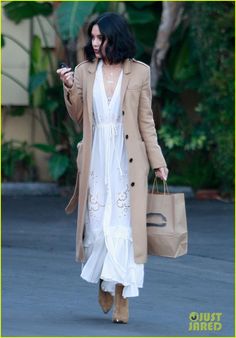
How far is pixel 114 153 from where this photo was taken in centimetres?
727

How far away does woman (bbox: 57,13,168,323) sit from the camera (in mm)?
7203

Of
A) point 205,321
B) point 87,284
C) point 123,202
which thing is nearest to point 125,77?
point 123,202

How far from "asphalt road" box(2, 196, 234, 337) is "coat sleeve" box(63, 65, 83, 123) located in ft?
4.61

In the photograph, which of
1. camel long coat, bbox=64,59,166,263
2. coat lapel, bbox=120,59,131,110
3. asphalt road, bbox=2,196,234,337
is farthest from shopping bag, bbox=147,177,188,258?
coat lapel, bbox=120,59,131,110

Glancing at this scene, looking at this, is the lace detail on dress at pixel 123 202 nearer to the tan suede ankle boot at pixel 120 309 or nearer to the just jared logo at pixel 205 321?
the tan suede ankle boot at pixel 120 309

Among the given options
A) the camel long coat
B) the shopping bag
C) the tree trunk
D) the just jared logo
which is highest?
the tree trunk

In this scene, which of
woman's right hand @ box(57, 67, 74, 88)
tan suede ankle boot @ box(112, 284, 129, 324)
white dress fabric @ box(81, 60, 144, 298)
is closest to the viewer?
woman's right hand @ box(57, 67, 74, 88)

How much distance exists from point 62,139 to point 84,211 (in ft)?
25.2

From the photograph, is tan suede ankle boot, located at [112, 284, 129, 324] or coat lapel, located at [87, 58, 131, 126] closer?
coat lapel, located at [87, 58, 131, 126]

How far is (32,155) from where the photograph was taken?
15.1 metres

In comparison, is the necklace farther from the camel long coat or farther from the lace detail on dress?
the lace detail on dress

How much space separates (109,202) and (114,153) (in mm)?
324

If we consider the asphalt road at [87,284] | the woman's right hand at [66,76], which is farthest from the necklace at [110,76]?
the asphalt road at [87,284]

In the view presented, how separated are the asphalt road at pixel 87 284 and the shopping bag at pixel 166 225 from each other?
1.73ft
